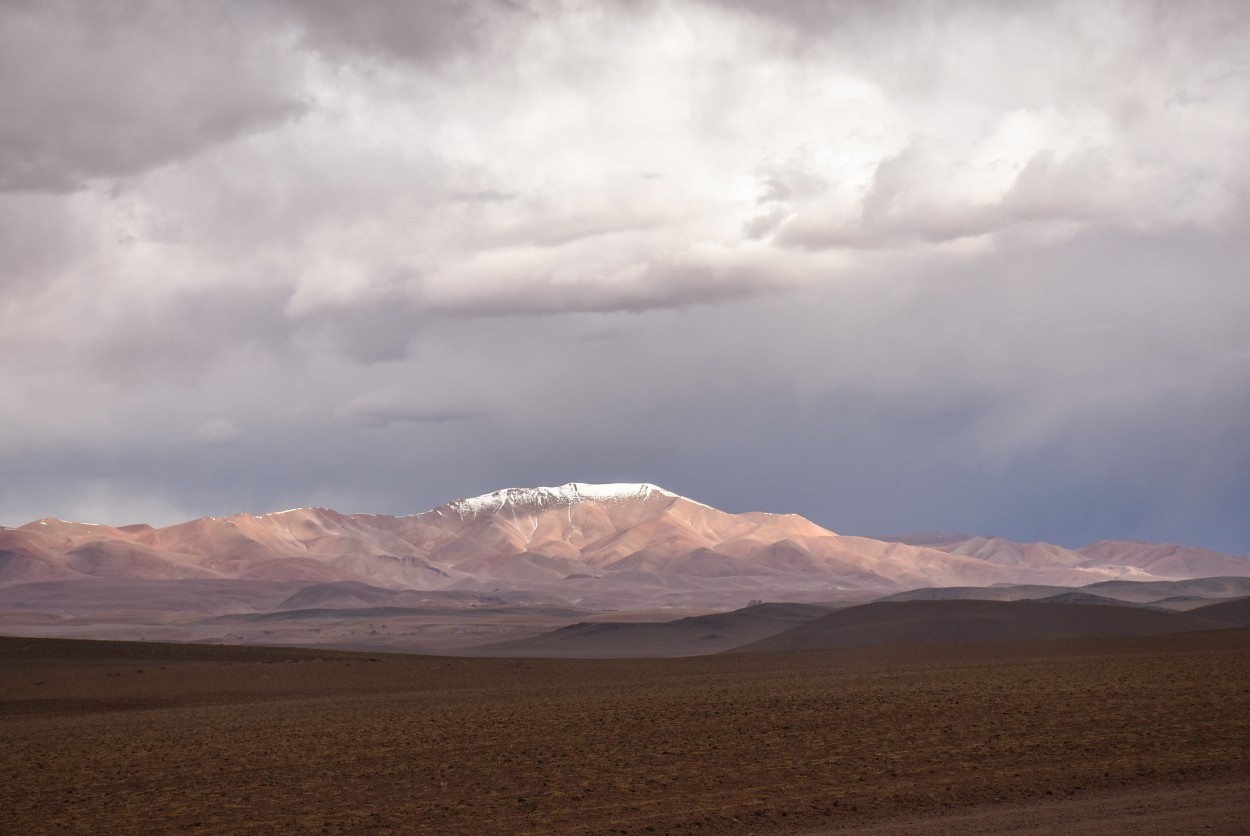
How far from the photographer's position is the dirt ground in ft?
72.3

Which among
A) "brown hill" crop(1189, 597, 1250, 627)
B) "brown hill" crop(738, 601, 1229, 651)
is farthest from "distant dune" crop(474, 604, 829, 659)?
"brown hill" crop(1189, 597, 1250, 627)

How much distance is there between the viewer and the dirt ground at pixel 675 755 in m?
22.0

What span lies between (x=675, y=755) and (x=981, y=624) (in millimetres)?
65641

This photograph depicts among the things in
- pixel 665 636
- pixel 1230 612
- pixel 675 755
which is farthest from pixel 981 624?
pixel 675 755

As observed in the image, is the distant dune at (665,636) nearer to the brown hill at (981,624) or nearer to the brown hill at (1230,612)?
the brown hill at (981,624)

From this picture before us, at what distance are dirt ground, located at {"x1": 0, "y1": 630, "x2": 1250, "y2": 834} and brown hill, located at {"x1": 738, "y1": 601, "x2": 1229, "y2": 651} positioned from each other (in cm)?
3349

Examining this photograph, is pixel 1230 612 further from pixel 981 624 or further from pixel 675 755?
pixel 675 755

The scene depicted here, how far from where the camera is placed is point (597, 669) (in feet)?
220

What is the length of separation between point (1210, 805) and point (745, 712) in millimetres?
17915

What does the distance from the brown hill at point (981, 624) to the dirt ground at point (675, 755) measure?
33.5 m

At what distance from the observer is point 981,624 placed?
89812 millimetres

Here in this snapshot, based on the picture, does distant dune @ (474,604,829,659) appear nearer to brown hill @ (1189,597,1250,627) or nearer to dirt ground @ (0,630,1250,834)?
brown hill @ (1189,597,1250,627)

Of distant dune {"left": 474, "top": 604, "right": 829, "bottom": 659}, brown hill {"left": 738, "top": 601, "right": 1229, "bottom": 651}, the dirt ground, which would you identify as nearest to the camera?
the dirt ground

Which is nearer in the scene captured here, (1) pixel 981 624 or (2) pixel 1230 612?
(1) pixel 981 624
